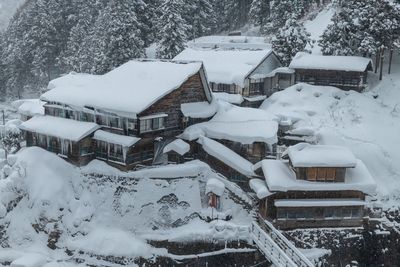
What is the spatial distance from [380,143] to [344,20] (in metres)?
14.9

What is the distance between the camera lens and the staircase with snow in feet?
75.4

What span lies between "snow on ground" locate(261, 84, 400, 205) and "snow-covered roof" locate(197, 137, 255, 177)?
8.08m

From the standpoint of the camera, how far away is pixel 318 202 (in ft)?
85.4

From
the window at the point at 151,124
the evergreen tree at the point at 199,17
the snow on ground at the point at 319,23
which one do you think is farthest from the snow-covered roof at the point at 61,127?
the snow on ground at the point at 319,23

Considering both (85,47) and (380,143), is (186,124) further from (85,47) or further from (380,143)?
(85,47)

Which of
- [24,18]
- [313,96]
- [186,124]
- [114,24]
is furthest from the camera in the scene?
[24,18]

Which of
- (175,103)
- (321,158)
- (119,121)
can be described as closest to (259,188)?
(321,158)

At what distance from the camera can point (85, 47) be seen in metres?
56.0

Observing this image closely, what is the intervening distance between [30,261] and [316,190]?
16.9 metres

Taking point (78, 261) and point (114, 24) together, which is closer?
point (78, 261)

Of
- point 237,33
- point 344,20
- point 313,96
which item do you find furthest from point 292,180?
point 237,33

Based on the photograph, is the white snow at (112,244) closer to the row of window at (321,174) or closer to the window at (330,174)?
the row of window at (321,174)

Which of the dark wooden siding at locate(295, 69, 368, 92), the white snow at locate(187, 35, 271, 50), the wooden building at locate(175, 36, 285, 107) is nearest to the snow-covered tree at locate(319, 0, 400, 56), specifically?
the dark wooden siding at locate(295, 69, 368, 92)

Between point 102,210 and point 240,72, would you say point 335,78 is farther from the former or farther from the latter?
point 102,210
